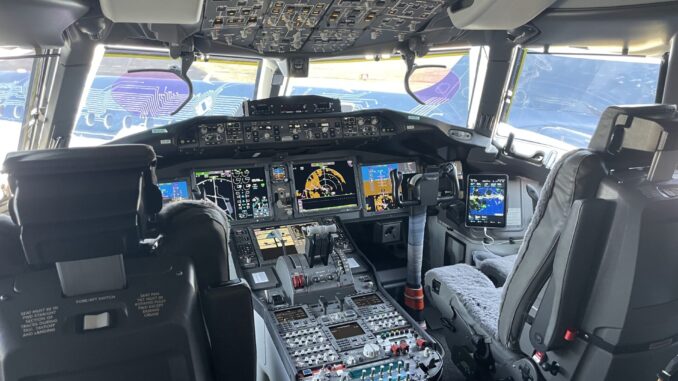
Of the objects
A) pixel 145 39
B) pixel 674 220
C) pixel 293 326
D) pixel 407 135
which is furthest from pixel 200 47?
pixel 674 220

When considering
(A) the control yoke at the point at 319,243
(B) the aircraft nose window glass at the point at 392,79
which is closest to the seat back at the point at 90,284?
(A) the control yoke at the point at 319,243

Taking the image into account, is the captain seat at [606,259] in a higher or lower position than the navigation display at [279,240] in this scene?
higher

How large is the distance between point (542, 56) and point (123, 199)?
3.74m

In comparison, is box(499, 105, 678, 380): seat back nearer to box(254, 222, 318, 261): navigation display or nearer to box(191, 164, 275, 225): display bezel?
box(254, 222, 318, 261): navigation display

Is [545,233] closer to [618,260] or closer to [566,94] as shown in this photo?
[618,260]

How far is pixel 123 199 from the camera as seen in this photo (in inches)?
43.3

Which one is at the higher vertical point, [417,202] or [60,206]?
[60,206]

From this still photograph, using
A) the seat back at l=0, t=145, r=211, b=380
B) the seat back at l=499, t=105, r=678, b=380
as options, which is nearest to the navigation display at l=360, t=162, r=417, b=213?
the seat back at l=499, t=105, r=678, b=380

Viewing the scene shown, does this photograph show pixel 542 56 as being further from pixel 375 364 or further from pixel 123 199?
pixel 123 199

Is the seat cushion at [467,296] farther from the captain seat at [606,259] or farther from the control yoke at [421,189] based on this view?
the control yoke at [421,189]

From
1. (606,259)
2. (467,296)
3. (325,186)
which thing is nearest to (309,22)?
(325,186)

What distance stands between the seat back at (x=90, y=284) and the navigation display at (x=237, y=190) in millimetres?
2326

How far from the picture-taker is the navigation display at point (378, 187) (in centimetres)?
385

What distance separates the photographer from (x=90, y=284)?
1125mm
